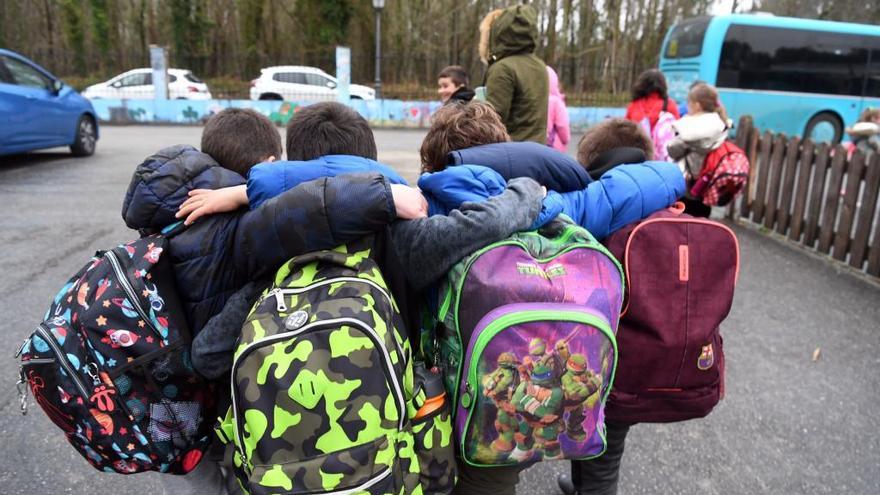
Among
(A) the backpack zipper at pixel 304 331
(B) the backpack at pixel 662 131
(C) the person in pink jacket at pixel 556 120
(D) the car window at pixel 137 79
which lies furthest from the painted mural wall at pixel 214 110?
(A) the backpack zipper at pixel 304 331

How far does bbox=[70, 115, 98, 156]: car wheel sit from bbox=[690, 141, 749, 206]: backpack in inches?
392

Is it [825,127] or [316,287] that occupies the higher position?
[825,127]

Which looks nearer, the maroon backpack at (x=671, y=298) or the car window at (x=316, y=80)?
the maroon backpack at (x=671, y=298)

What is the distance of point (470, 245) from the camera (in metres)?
1.51

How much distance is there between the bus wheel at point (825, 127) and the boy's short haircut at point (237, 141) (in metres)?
17.0

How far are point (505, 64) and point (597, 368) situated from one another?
2.80 m

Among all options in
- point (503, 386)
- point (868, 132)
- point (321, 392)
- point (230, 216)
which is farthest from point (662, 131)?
point (868, 132)

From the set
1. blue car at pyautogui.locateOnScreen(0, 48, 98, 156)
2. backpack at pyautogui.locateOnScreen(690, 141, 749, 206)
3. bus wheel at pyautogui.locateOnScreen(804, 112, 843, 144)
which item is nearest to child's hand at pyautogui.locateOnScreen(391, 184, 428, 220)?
backpack at pyautogui.locateOnScreen(690, 141, 749, 206)

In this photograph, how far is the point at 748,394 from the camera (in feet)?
11.2

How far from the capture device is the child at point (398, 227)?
1.51m

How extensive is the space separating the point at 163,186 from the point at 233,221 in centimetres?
21

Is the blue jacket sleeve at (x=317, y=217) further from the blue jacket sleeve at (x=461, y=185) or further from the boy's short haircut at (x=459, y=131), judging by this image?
the boy's short haircut at (x=459, y=131)

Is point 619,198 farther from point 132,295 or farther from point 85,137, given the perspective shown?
point 85,137

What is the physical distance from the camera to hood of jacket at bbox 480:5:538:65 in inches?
152
